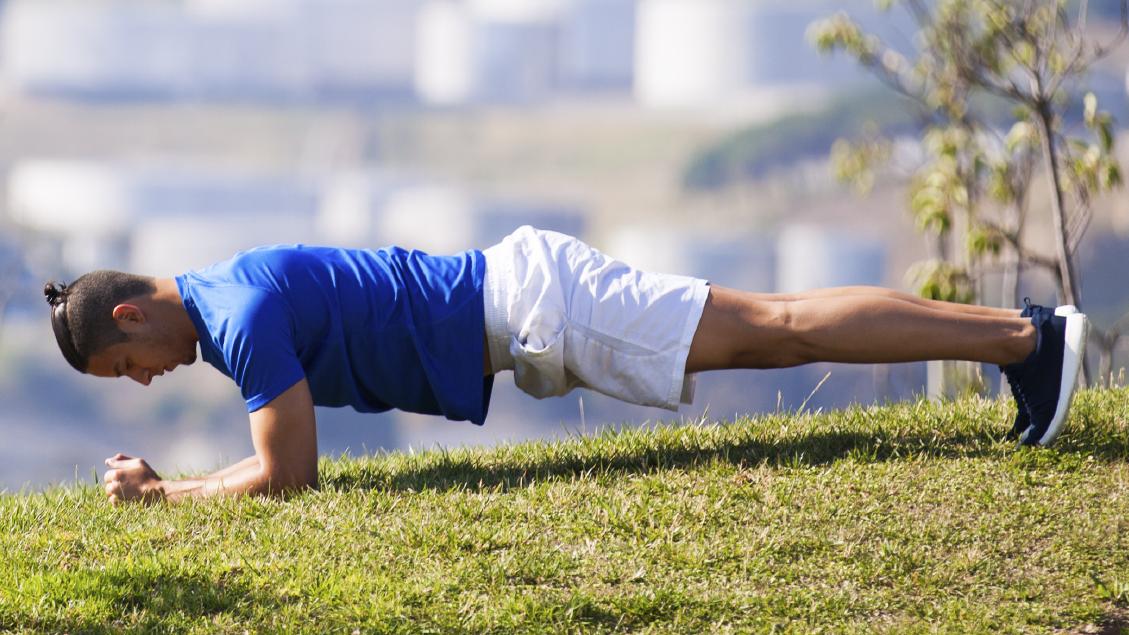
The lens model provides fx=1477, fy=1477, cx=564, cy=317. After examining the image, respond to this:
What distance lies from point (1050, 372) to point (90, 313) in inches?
123

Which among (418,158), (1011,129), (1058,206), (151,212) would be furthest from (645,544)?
(418,158)

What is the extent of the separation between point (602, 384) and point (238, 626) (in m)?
1.70

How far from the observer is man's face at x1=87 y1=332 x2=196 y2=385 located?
4848 mm

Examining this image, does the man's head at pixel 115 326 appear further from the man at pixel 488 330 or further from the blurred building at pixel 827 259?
the blurred building at pixel 827 259

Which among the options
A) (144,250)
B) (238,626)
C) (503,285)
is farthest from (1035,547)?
(144,250)

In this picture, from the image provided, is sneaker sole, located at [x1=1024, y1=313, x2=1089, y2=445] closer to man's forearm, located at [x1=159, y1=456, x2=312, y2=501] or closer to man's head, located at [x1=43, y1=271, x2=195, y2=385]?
man's forearm, located at [x1=159, y1=456, x2=312, y2=501]

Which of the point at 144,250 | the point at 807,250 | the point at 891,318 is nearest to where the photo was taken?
the point at 891,318

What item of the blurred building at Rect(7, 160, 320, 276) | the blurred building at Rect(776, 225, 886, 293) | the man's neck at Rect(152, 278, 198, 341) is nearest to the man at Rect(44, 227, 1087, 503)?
the man's neck at Rect(152, 278, 198, 341)

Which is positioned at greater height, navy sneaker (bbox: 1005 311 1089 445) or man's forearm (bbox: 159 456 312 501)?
navy sneaker (bbox: 1005 311 1089 445)

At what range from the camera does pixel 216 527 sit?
14.7 ft

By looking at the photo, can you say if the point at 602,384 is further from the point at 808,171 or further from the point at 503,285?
the point at 808,171

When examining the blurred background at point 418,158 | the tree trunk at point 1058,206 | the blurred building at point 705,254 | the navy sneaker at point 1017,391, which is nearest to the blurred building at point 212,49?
the blurred background at point 418,158

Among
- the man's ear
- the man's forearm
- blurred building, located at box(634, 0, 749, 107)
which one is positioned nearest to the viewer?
the man's forearm

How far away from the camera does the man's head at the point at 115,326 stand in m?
4.82
